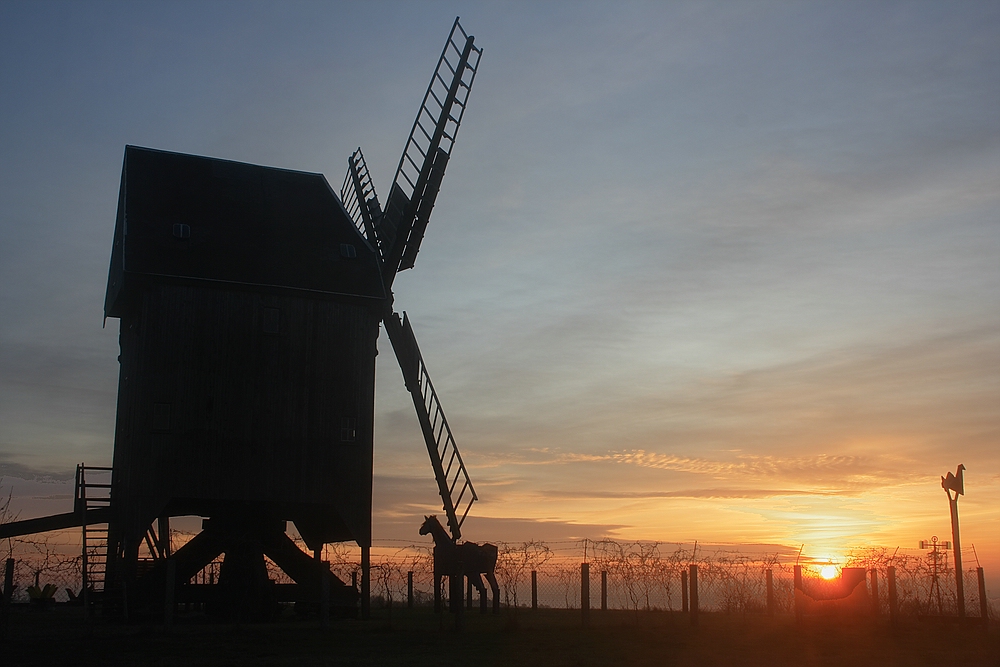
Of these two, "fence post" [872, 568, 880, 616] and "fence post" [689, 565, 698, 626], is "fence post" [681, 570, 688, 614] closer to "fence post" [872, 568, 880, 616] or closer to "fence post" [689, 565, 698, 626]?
"fence post" [689, 565, 698, 626]

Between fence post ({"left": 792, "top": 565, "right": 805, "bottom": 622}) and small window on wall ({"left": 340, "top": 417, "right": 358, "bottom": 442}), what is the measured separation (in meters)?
14.5

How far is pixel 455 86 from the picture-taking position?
35.7 m

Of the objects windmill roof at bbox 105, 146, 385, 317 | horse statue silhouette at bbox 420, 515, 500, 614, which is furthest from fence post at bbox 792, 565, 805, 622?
windmill roof at bbox 105, 146, 385, 317

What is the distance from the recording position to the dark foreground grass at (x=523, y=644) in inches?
681

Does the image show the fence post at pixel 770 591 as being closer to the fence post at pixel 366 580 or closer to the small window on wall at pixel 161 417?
the fence post at pixel 366 580

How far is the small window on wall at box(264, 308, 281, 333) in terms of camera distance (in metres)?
30.8

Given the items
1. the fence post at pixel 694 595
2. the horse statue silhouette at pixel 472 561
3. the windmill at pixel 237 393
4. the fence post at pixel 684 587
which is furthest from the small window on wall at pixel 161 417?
the fence post at pixel 694 595

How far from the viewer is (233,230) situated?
105ft

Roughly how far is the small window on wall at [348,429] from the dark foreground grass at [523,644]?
22.9 ft

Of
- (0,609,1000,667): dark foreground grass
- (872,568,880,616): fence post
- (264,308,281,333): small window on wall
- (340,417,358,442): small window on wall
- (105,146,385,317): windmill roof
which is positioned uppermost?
(105,146,385,317): windmill roof

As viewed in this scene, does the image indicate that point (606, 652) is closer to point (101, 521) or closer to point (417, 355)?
point (417, 355)

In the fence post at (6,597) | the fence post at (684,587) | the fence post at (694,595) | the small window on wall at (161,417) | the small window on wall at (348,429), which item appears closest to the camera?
the fence post at (6,597)

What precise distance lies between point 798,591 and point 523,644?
8661 millimetres

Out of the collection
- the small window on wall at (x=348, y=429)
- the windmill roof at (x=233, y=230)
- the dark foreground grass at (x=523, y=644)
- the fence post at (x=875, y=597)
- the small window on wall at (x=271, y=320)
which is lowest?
the dark foreground grass at (x=523, y=644)
